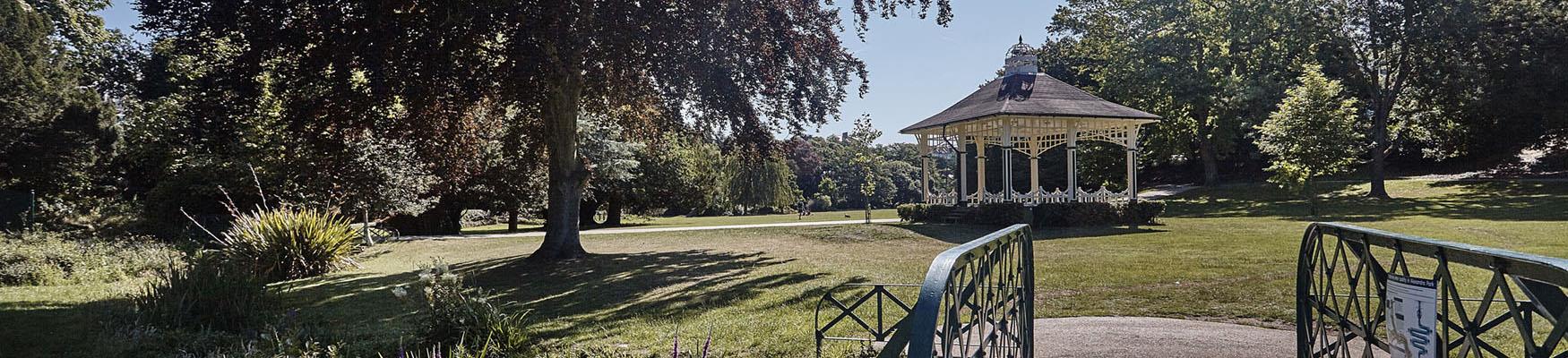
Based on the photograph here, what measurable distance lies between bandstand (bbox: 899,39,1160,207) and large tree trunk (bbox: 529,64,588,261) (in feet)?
34.4

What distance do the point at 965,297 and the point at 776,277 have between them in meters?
9.12

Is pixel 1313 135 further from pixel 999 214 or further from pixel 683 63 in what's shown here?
pixel 683 63

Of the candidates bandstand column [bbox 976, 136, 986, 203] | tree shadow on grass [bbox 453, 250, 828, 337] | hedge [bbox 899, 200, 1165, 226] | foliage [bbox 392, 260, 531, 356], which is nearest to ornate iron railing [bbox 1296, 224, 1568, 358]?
foliage [bbox 392, 260, 531, 356]

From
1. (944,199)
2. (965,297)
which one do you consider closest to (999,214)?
(944,199)

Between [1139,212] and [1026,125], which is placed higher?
[1026,125]

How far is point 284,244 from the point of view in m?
12.5

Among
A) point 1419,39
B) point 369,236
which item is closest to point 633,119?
point 369,236

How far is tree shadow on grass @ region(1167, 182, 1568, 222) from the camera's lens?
21.8 m

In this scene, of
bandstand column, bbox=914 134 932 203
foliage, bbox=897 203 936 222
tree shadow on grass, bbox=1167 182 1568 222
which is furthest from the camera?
bandstand column, bbox=914 134 932 203

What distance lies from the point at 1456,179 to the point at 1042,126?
65.6 ft

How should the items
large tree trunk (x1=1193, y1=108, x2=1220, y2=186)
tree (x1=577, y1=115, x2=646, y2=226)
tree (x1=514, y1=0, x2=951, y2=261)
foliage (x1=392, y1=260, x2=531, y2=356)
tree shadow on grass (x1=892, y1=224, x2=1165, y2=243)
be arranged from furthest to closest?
1. large tree trunk (x1=1193, y1=108, x2=1220, y2=186)
2. tree (x1=577, y1=115, x2=646, y2=226)
3. tree shadow on grass (x1=892, y1=224, x2=1165, y2=243)
4. tree (x1=514, y1=0, x2=951, y2=261)
5. foliage (x1=392, y1=260, x2=531, y2=356)

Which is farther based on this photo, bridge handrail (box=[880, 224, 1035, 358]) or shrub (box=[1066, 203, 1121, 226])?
shrub (box=[1066, 203, 1121, 226])

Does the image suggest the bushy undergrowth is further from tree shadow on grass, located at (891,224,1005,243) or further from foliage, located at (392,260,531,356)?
tree shadow on grass, located at (891,224,1005,243)

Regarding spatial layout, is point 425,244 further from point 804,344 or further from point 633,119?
point 804,344
